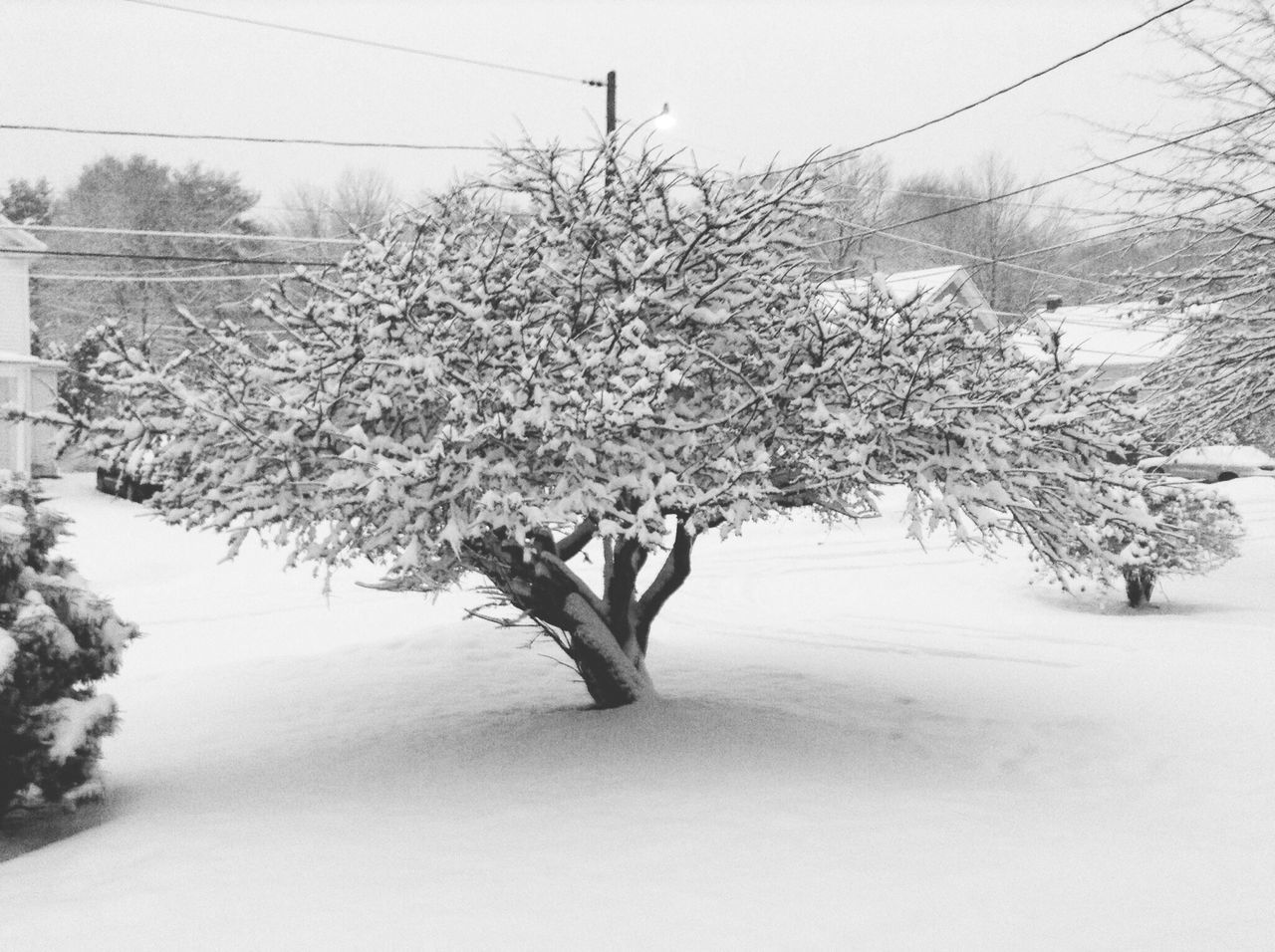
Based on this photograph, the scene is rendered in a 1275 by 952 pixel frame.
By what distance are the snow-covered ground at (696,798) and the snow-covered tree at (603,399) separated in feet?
4.66

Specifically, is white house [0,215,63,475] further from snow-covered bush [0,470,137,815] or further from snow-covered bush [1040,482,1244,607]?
snow-covered bush [1040,482,1244,607]

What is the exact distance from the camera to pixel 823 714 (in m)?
8.53

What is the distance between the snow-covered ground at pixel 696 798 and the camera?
14.6 feet

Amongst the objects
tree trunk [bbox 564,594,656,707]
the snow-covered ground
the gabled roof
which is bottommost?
the snow-covered ground

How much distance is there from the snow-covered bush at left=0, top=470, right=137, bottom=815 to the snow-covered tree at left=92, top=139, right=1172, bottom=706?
2.38 feet

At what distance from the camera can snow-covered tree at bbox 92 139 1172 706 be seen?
6.04 metres

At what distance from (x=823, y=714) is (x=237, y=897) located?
488cm

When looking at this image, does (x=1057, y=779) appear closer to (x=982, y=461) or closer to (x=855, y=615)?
(x=982, y=461)

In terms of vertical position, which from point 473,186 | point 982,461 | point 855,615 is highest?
point 473,186

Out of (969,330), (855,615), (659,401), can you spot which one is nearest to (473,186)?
(659,401)

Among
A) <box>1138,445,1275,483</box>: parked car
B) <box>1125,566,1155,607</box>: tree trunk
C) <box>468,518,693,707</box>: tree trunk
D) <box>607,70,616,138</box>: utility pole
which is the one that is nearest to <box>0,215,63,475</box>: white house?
<box>607,70,616,138</box>: utility pole

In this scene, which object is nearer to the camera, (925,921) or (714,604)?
(925,921)

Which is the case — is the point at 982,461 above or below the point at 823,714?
above

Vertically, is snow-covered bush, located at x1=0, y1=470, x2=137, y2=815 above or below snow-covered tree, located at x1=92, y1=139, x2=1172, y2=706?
below
